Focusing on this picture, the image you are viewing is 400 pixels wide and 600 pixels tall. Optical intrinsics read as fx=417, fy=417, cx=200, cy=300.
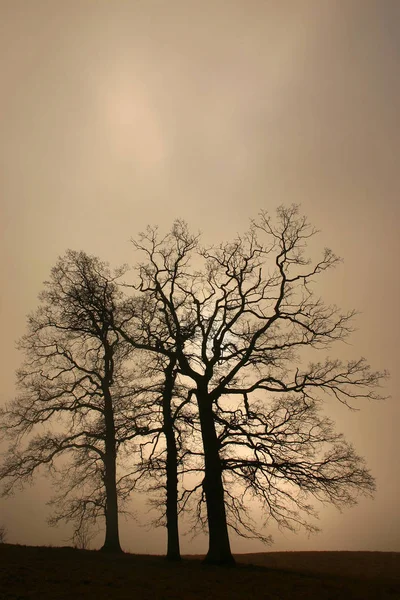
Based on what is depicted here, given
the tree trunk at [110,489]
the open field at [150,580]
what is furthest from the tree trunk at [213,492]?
the tree trunk at [110,489]

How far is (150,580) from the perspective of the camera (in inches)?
466

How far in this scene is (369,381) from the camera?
668 inches

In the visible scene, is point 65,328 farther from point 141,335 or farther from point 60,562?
point 60,562

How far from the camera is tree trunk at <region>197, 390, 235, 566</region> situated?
15.0 meters

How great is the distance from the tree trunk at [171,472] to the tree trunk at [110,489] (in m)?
2.69

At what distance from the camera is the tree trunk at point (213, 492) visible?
15.0m

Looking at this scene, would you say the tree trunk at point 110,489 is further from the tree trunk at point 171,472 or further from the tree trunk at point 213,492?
the tree trunk at point 213,492

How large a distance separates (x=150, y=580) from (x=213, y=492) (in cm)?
446

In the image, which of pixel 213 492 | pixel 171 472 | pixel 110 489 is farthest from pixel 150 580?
pixel 110 489

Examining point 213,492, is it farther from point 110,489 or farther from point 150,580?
point 110,489

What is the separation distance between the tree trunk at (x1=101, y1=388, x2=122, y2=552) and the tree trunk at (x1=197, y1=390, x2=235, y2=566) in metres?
4.25

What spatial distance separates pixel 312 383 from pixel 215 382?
13.5ft

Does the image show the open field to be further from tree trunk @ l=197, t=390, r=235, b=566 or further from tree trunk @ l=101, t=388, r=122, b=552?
tree trunk @ l=101, t=388, r=122, b=552

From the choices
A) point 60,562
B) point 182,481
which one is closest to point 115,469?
point 182,481
